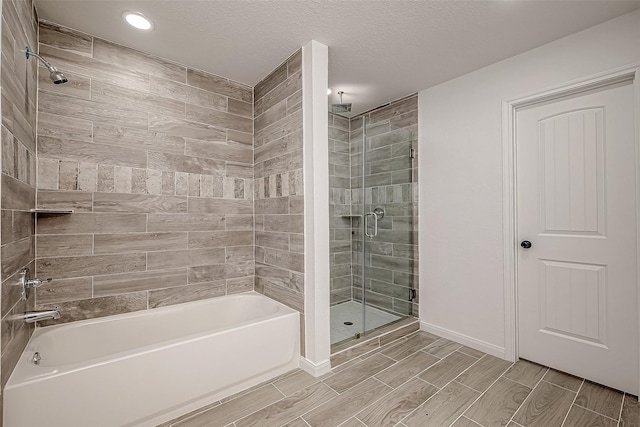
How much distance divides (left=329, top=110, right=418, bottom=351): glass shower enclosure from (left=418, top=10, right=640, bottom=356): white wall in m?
0.16

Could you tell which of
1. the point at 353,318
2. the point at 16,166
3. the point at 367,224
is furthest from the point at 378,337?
the point at 16,166

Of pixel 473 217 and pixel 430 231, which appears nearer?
pixel 473 217

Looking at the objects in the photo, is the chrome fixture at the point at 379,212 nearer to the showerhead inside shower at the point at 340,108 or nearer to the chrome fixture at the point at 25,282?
the showerhead inside shower at the point at 340,108

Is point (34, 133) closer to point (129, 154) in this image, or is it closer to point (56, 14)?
point (129, 154)

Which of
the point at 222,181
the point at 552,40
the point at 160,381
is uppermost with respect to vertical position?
the point at 552,40

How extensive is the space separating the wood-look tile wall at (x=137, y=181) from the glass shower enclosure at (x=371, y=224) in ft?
2.72

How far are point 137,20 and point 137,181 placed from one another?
1108 mm

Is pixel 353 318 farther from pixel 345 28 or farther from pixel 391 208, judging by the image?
pixel 345 28

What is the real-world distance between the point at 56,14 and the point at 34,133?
0.79m

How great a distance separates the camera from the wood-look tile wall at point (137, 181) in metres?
2.02

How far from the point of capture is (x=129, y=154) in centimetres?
226

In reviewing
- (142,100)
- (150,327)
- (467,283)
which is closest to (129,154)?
(142,100)

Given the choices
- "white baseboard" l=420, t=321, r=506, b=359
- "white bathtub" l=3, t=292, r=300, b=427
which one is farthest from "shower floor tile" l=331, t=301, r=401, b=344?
"white bathtub" l=3, t=292, r=300, b=427

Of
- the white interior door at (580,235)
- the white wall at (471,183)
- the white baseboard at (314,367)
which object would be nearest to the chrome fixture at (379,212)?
the white wall at (471,183)
